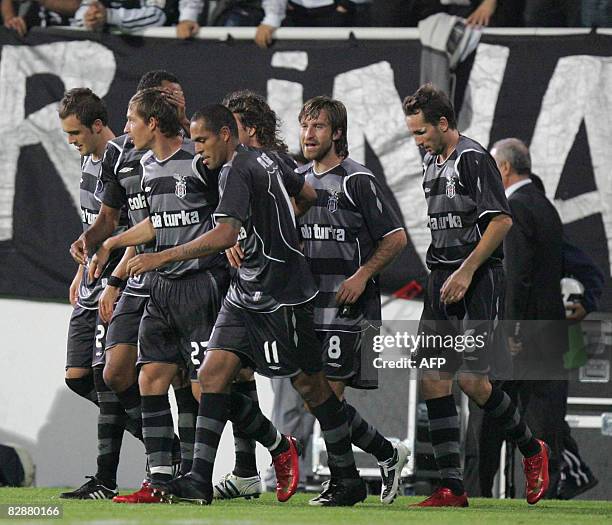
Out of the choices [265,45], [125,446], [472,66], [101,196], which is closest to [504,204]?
[101,196]

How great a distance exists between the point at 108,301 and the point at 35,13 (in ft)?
12.1

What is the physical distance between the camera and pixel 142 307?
262 inches

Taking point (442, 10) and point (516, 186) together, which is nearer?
point (516, 186)

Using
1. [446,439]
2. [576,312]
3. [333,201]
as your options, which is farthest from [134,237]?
[576,312]

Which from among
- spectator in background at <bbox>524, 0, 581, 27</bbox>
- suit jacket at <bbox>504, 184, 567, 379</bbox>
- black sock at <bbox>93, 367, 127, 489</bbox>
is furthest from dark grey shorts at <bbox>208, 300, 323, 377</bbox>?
spectator in background at <bbox>524, 0, 581, 27</bbox>

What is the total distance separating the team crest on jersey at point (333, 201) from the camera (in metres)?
6.79

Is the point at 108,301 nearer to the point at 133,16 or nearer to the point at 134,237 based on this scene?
the point at 134,237

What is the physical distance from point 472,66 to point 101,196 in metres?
3.06

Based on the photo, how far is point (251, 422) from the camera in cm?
664

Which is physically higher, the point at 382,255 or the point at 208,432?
the point at 382,255

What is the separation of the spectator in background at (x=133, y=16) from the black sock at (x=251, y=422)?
3.52 m

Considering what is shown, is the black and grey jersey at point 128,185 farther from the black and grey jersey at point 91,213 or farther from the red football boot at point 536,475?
the red football boot at point 536,475

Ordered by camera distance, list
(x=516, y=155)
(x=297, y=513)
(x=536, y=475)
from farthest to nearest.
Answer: (x=516, y=155), (x=536, y=475), (x=297, y=513)

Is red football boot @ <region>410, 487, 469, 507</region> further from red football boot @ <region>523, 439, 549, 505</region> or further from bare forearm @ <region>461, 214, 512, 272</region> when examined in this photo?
bare forearm @ <region>461, 214, 512, 272</region>
